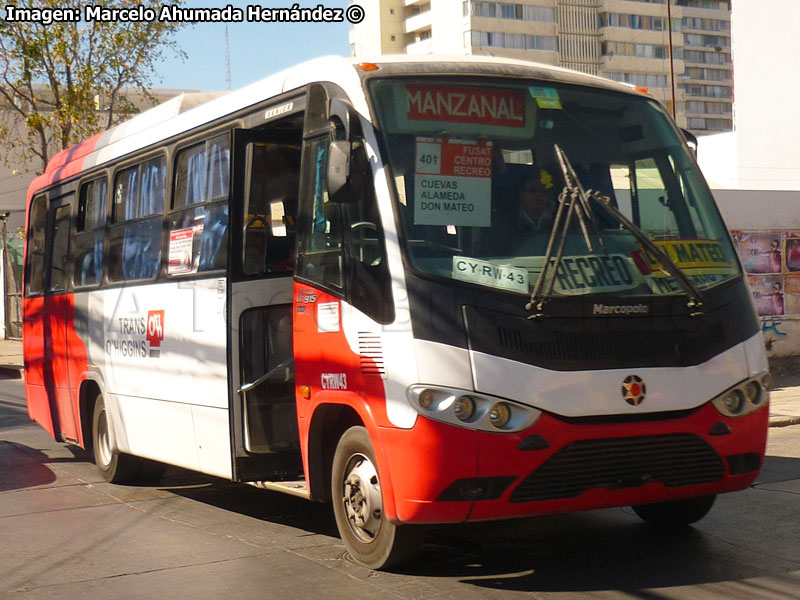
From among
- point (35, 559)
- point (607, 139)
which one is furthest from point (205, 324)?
point (607, 139)

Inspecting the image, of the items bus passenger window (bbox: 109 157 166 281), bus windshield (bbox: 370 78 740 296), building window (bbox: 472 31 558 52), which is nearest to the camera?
bus windshield (bbox: 370 78 740 296)

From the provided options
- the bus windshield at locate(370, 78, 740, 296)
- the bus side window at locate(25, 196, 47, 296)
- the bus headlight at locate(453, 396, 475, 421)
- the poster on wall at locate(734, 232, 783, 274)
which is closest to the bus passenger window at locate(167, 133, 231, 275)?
the bus windshield at locate(370, 78, 740, 296)

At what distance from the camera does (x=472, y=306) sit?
5973 millimetres

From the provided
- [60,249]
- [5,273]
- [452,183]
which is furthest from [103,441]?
[5,273]

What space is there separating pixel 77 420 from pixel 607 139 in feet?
21.0

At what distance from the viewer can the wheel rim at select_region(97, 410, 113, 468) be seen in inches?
417

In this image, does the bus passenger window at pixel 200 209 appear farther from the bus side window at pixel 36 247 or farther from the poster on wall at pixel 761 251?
the poster on wall at pixel 761 251

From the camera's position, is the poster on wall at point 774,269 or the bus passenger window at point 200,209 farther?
the poster on wall at point 774,269

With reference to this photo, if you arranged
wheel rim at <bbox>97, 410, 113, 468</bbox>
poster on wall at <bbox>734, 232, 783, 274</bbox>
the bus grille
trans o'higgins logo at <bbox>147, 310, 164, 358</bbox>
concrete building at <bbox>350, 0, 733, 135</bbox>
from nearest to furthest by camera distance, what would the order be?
1. the bus grille
2. trans o'higgins logo at <bbox>147, 310, 164, 358</bbox>
3. wheel rim at <bbox>97, 410, 113, 468</bbox>
4. poster on wall at <bbox>734, 232, 783, 274</bbox>
5. concrete building at <bbox>350, 0, 733, 135</bbox>

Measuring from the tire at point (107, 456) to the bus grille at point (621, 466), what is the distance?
5316 mm

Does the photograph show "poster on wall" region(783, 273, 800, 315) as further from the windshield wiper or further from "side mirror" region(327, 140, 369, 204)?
"side mirror" region(327, 140, 369, 204)

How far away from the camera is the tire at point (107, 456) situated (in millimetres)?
10344

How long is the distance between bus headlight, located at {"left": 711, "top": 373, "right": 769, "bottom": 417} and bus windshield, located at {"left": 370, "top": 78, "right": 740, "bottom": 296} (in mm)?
586

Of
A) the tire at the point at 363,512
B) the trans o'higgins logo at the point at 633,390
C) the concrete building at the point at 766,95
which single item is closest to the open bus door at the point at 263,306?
the tire at the point at 363,512
